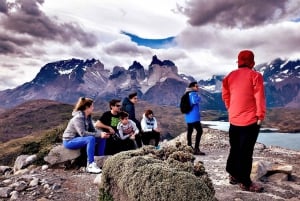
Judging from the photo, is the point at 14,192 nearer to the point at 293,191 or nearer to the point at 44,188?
the point at 44,188

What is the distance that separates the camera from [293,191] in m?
9.29

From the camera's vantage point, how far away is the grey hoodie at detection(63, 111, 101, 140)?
11070 millimetres

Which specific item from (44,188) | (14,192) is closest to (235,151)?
(44,188)

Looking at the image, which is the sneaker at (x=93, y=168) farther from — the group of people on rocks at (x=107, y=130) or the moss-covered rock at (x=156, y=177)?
the moss-covered rock at (x=156, y=177)

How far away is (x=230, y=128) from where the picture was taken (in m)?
8.52

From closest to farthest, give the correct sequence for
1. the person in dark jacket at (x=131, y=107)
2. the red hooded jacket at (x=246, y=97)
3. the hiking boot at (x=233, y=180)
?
the red hooded jacket at (x=246, y=97)
the hiking boot at (x=233, y=180)
the person in dark jacket at (x=131, y=107)

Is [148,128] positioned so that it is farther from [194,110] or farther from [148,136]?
[194,110]

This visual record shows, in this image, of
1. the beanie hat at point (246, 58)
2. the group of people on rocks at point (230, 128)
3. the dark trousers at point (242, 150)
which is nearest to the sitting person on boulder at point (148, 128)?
the group of people on rocks at point (230, 128)

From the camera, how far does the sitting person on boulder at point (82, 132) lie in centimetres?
1096

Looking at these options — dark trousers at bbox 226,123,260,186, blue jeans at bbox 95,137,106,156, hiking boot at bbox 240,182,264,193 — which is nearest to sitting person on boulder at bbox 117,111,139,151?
blue jeans at bbox 95,137,106,156

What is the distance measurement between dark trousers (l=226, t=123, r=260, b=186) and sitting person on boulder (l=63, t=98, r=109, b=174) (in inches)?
172

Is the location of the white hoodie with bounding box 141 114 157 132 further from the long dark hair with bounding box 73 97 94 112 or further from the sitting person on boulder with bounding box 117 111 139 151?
the long dark hair with bounding box 73 97 94 112

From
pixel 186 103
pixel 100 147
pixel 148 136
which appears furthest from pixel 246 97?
pixel 148 136

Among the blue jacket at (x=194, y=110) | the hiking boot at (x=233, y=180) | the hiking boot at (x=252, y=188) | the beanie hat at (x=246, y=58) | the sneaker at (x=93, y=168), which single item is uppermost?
the beanie hat at (x=246, y=58)
